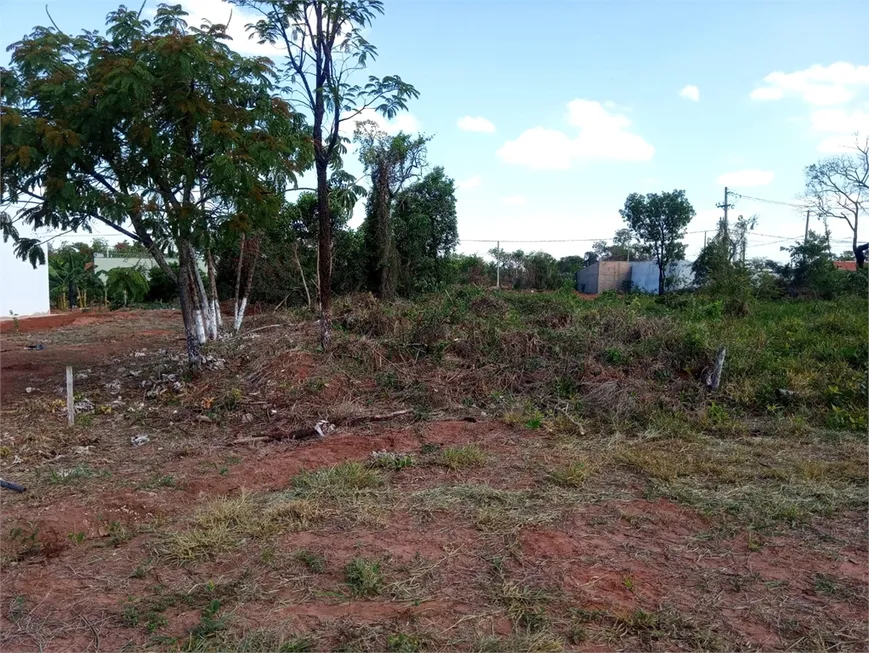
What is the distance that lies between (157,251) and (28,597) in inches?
226

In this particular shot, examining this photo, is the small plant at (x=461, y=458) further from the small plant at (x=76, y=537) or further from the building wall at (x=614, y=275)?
the building wall at (x=614, y=275)

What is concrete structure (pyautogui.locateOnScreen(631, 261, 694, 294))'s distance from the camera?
2848cm

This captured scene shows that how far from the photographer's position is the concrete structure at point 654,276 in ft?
93.5

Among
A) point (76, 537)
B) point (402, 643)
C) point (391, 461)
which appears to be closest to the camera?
point (402, 643)

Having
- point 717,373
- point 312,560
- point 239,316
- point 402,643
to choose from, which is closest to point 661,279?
point 239,316

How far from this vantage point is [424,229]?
693 inches

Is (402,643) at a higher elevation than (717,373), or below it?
below

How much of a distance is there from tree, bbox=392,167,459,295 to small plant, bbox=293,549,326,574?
14.1 meters

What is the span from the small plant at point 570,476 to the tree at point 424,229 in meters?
12.8

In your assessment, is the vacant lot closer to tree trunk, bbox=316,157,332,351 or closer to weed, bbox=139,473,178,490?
weed, bbox=139,473,178,490

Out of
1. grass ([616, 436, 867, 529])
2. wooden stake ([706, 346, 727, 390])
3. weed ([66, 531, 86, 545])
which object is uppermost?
wooden stake ([706, 346, 727, 390])

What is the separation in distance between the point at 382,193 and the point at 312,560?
46.6 feet

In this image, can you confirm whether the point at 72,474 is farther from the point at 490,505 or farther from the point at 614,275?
the point at 614,275

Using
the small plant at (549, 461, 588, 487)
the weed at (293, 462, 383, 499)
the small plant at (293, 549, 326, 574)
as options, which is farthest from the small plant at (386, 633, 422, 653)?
the small plant at (549, 461, 588, 487)
